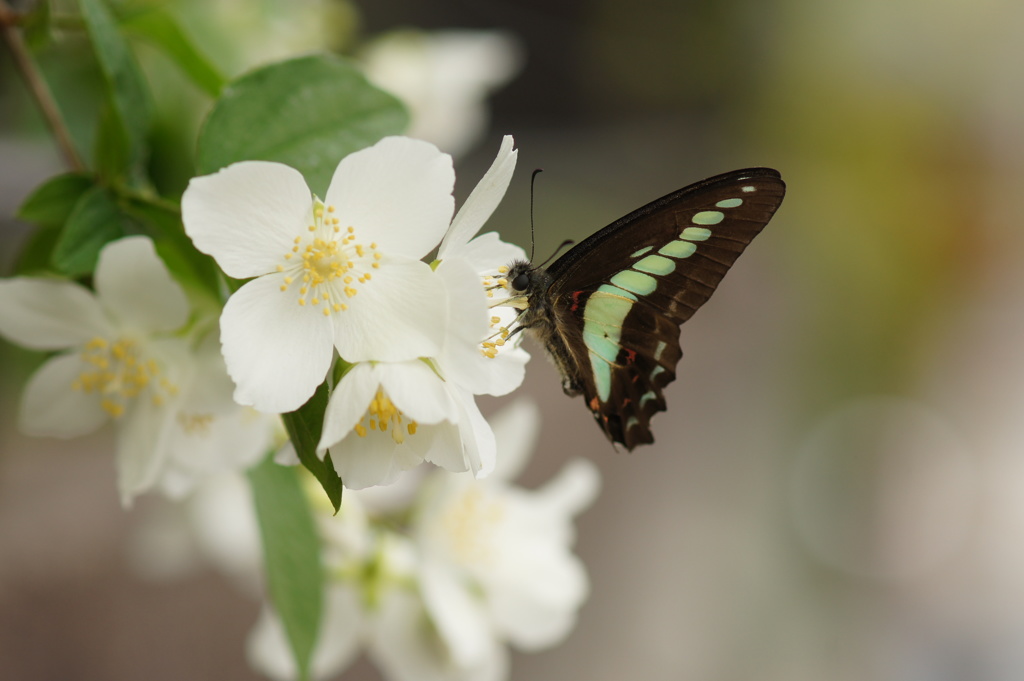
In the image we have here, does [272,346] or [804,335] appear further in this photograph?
[804,335]

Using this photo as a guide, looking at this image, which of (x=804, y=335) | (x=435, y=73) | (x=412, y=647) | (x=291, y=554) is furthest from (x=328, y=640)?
(x=804, y=335)

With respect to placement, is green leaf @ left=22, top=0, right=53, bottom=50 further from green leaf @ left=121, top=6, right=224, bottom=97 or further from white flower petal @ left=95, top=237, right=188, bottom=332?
white flower petal @ left=95, top=237, right=188, bottom=332

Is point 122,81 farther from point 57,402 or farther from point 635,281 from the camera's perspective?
point 635,281

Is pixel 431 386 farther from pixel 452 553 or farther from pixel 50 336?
pixel 452 553

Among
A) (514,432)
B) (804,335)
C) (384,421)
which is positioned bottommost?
(804,335)

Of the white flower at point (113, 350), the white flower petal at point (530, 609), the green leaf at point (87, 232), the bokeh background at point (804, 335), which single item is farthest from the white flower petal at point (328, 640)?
the bokeh background at point (804, 335)

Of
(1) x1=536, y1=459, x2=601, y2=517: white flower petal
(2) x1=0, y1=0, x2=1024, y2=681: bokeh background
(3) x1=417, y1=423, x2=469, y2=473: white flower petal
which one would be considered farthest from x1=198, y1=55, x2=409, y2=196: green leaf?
(2) x1=0, y1=0, x2=1024, y2=681: bokeh background
